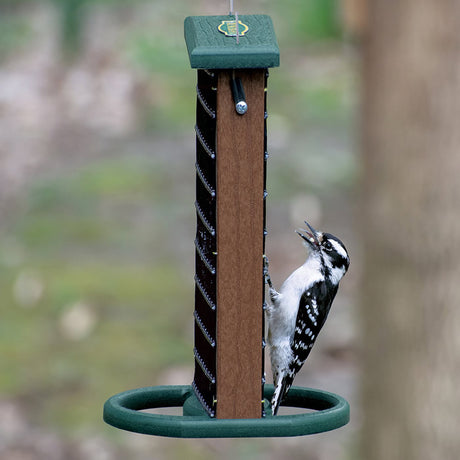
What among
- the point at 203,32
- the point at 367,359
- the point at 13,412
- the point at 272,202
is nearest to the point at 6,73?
the point at 272,202

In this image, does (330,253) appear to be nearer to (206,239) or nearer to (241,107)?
(206,239)

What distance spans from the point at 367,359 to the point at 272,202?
199 inches

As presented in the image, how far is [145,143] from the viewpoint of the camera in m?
13.0

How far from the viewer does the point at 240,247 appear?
363 cm

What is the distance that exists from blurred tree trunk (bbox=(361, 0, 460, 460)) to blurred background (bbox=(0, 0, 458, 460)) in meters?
0.11

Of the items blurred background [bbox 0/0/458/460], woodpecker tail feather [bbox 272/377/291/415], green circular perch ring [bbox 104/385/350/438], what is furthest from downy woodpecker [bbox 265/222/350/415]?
blurred background [bbox 0/0/458/460]

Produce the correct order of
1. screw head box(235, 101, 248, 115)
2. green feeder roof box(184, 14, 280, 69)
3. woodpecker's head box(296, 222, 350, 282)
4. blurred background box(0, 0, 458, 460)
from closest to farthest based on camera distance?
green feeder roof box(184, 14, 280, 69)
screw head box(235, 101, 248, 115)
woodpecker's head box(296, 222, 350, 282)
blurred background box(0, 0, 458, 460)

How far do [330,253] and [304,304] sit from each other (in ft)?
0.88

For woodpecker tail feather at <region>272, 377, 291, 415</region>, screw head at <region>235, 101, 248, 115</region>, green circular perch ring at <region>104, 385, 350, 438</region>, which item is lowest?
woodpecker tail feather at <region>272, 377, 291, 415</region>

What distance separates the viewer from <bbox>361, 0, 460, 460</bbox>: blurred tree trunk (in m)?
6.25

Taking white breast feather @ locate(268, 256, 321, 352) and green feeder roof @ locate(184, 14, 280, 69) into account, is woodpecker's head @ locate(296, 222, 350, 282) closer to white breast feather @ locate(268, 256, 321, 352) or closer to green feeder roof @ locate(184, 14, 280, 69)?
white breast feather @ locate(268, 256, 321, 352)

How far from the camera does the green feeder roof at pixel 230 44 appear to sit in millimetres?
3355

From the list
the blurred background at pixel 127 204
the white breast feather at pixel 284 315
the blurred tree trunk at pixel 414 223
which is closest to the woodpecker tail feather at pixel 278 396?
the white breast feather at pixel 284 315

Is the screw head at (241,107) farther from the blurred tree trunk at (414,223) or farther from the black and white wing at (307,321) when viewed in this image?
the blurred tree trunk at (414,223)
